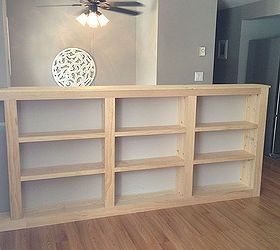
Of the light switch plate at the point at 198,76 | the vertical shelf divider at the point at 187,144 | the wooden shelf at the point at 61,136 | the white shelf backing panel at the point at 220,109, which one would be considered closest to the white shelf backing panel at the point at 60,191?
the wooden shelf at the point at 61,136

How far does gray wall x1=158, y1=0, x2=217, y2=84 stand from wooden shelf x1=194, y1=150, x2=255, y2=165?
1.41 m

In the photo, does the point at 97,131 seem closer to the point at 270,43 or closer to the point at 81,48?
the point at 81,48

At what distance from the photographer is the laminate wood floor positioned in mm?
2432

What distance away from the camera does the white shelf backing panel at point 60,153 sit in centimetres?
273

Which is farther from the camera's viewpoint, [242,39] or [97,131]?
[242,39]

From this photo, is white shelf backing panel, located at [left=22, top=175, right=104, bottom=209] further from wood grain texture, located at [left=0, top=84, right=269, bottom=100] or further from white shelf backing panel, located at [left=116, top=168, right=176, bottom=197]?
wood grain texture, located at [left=0, top=84, right=269, bottom=100]

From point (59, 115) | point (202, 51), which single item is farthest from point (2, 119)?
point (202, 51)

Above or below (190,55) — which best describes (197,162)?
below

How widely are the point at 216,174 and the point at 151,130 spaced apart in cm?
99

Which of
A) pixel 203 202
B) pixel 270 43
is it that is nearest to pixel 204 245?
pixel 203 202

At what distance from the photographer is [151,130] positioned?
9.36 ft

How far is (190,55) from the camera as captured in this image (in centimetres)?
435

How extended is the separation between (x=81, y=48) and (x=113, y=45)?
51 cm

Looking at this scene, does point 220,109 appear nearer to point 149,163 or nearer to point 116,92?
point 149,163
